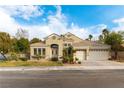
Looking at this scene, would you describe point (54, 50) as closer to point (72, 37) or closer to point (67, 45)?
point (67, 45)

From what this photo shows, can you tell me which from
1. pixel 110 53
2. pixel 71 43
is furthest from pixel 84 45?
pixel 110 53

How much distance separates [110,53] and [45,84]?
78.5ft

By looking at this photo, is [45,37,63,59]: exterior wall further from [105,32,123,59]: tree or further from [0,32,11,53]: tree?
[105,32,123,59]: tree

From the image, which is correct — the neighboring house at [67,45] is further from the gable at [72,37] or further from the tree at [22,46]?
the tree at [22,46]

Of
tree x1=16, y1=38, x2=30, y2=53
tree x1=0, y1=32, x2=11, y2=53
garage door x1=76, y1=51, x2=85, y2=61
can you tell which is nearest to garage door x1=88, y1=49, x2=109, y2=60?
garage door x1=76, y1=51, x2=85, y2=61

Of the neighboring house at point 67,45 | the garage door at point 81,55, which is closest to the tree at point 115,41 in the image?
the neighboring house at point 67,45

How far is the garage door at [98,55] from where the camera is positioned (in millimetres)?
35656

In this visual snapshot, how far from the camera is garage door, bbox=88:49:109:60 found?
35656mm

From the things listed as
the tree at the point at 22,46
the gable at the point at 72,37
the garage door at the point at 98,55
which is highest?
the gable at the point at 72,37

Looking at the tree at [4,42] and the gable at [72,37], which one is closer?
the tree at [4,42]

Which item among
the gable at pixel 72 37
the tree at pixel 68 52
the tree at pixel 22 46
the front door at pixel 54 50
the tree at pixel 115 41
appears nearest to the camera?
the tree at pixel 68 52

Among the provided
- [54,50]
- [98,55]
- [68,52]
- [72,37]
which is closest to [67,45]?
[68,52]

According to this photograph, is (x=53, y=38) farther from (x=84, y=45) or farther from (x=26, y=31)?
(x=26, y=31)

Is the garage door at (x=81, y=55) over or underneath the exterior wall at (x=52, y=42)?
underneath
